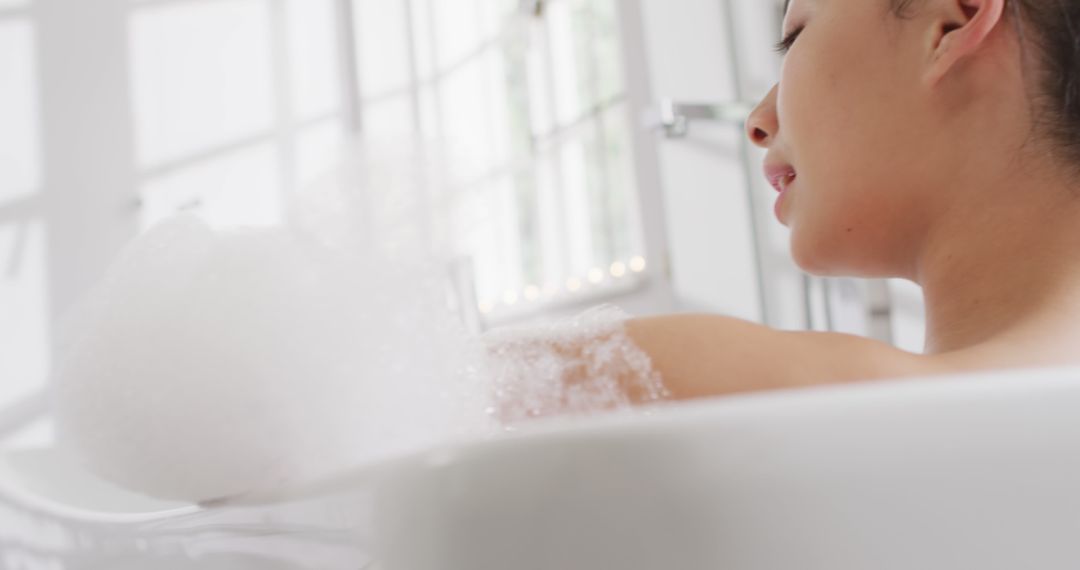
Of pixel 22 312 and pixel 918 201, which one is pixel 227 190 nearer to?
pixel 22 312

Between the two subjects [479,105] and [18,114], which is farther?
[479,105]

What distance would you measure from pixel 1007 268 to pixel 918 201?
10 centimetres

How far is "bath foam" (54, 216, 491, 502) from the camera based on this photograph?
513mm

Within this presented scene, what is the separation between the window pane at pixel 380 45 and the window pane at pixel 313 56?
101mm

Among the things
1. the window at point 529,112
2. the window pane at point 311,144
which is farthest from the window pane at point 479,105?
the window pane at point 311,144

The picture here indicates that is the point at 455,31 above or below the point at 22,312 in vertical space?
above

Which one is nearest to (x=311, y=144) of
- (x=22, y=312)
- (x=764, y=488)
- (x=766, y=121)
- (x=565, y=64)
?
(x=565, y=64)

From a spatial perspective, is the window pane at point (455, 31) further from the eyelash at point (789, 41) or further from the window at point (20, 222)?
the eyelash at point (789, 41)

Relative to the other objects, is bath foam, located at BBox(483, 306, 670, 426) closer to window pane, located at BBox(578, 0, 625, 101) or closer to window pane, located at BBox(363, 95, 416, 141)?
window pane, located at BBox(578, 0, 625, 101)

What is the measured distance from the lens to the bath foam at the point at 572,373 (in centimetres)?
56

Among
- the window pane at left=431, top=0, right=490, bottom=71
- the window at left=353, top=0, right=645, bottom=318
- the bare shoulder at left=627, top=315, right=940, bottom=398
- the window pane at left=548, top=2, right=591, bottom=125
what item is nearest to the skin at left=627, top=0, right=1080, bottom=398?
the bare shoulder at left=627, top=315, right=940, bottom=398

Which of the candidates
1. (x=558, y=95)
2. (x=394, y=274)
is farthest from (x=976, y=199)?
(x=558, y=95)

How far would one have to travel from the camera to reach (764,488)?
1.29 ft

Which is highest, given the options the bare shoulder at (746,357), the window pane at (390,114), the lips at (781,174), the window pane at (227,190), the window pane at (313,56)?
the window pane at (313,56)
